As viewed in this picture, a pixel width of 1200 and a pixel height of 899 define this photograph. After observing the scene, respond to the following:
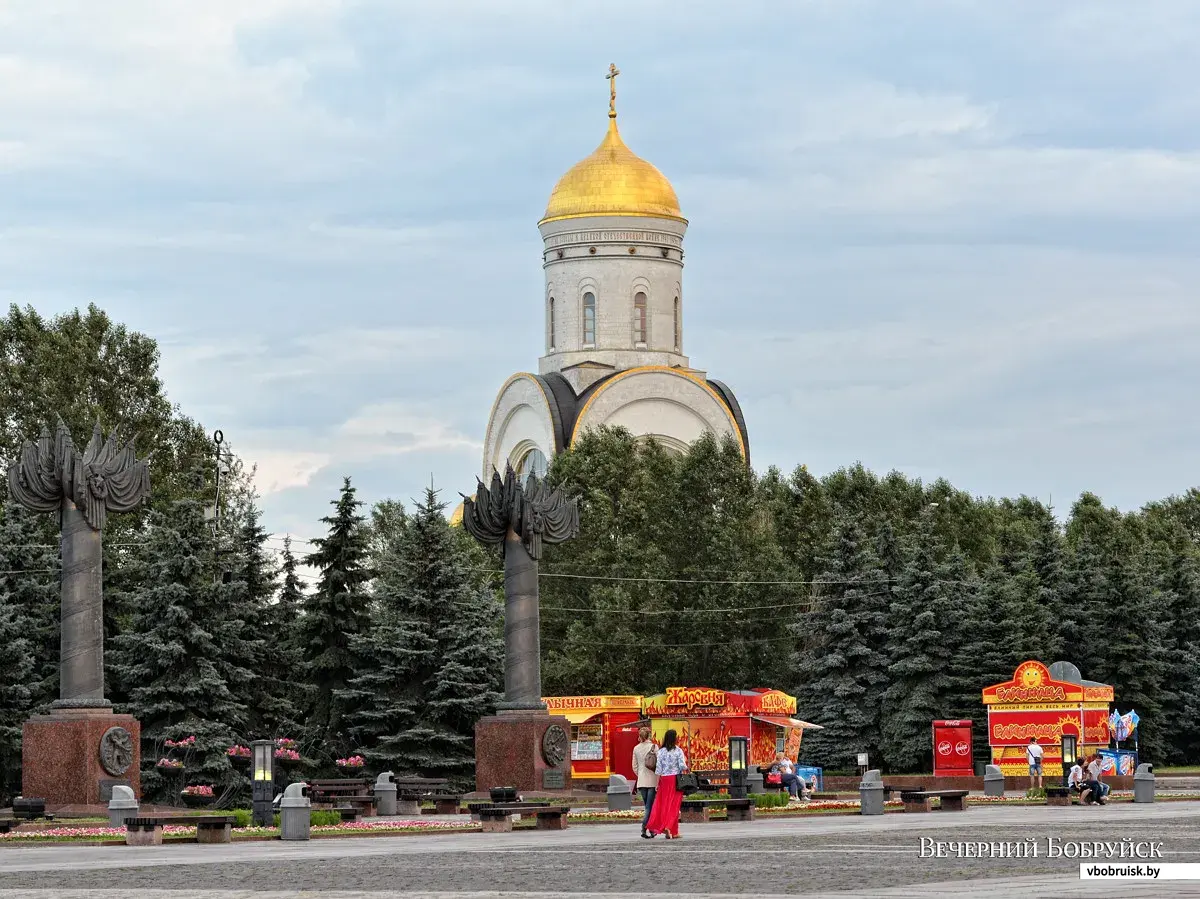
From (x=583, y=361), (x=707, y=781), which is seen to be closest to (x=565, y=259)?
(x=583, y=361)

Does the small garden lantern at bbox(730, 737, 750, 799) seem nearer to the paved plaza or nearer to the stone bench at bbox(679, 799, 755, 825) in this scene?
the stone bench at bbox(679, 799, 755, 825)

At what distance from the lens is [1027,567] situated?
170 ft

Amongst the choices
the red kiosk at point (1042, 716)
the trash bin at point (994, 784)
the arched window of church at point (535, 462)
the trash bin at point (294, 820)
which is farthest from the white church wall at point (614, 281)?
the trash bin at point (294, 820)

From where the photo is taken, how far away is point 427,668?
40.1 m

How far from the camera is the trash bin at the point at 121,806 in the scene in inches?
965

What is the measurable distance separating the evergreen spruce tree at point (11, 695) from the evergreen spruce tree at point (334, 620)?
5765 millimetres

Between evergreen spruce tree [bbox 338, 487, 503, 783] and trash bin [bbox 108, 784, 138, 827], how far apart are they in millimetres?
13870

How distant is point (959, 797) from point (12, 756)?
1728 cm

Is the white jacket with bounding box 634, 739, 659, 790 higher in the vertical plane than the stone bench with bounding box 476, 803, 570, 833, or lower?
higher

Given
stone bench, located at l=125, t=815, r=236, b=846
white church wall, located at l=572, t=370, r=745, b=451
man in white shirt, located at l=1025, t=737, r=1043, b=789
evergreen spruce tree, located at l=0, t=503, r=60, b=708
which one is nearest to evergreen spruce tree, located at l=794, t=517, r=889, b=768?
man in white shirt, located at l=1025, t=737, r=1043, b=789

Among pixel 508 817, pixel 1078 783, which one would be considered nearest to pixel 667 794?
pixel 508 817

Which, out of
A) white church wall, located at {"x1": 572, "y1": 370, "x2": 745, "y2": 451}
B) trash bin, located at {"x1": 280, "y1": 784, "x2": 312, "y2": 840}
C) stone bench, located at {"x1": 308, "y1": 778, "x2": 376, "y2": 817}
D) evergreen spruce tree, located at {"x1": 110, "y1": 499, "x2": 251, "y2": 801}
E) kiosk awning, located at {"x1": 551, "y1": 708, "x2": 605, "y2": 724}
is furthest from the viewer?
white church wall, located at {"x1": 572, "y1": 370, "x2": 745, "y2": 451}

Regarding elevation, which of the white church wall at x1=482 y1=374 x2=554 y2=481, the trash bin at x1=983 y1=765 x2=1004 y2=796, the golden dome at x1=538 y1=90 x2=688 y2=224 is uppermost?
the golden dome at x1=538 y1=90 x2=688 y2=224

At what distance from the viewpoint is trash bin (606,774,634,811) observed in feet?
95.5
